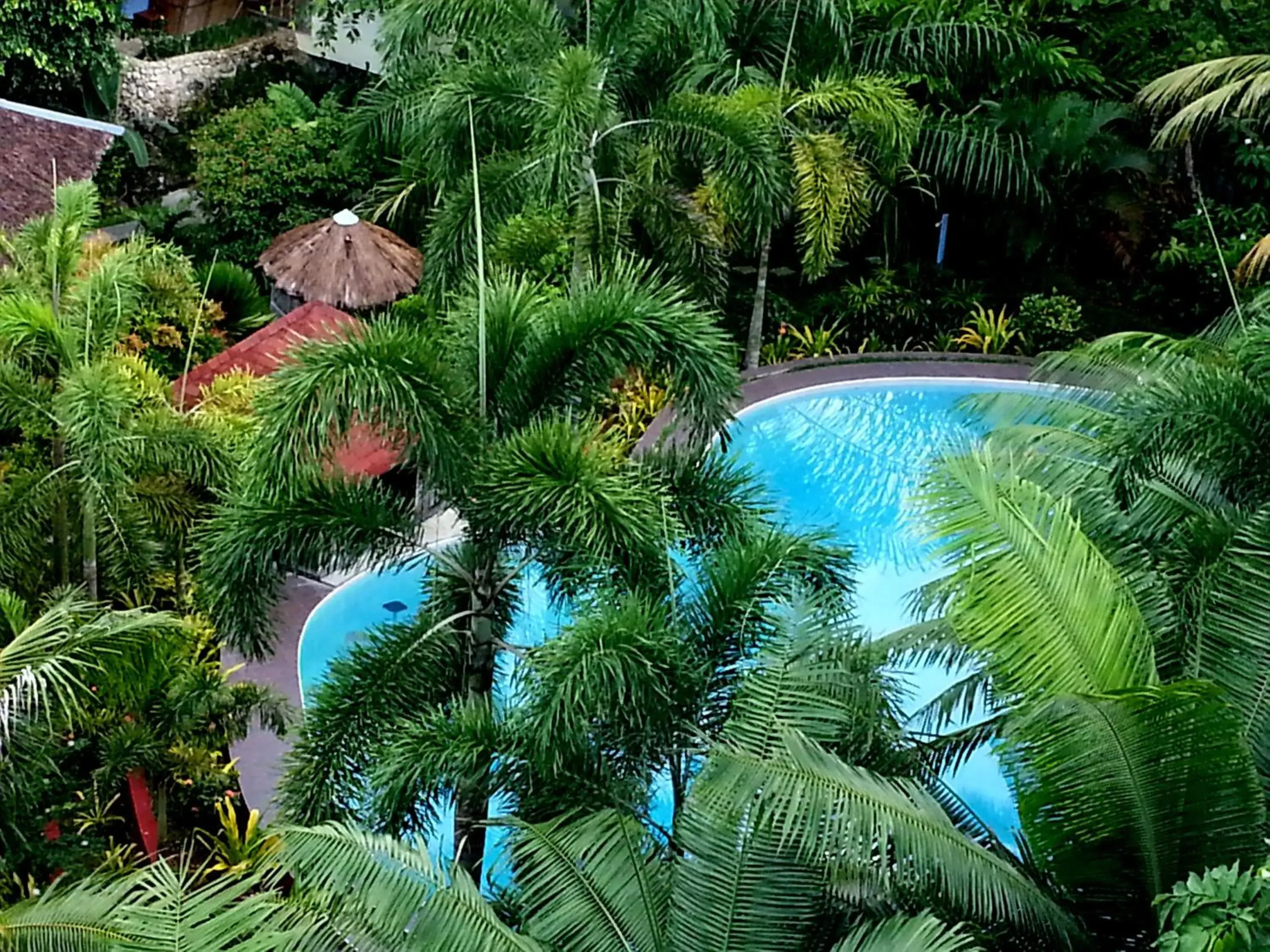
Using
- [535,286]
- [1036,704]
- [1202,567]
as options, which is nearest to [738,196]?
[535,286]

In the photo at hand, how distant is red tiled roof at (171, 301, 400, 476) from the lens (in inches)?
405

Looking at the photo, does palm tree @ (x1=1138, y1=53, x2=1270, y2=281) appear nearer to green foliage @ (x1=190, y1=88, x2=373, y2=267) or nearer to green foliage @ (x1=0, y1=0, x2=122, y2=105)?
green foliage @ (x1=190, y1=88, x2=373, y2=267)

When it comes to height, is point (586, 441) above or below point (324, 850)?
above

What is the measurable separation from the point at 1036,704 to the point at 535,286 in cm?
324

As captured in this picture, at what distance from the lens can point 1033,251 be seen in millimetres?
14805

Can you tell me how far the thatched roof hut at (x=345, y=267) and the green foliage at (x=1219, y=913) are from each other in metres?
11.1

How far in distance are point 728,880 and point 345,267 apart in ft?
33.3

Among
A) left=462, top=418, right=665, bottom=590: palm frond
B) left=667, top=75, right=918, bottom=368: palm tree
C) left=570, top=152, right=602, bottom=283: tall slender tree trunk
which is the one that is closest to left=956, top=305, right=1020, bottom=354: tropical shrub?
left=667, top=75, right=918, bottom=368: palm tree

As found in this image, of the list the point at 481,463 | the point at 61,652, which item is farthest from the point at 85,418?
the point at 481,463

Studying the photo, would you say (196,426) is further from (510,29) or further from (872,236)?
(872,236)

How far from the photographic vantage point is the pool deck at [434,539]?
8664 mm

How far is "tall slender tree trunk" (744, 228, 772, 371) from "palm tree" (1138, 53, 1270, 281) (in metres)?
3.57

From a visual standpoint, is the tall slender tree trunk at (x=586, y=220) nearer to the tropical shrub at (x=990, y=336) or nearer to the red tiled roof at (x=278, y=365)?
the red tiled roof at (x=278, y=365)

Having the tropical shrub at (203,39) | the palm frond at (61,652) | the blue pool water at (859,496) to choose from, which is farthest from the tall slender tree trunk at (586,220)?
the tropical shrub at (203,39)
